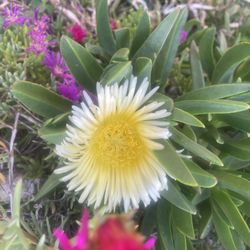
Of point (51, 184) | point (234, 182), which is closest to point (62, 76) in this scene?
point (51, 184)

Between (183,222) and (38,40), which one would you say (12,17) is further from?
(183,222)

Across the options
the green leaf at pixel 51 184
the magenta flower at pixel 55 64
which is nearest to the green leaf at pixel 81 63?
the magenta flower at pixel 55 64

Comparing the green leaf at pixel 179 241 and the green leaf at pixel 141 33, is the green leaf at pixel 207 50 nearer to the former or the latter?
the green leaf at pixel 141 33

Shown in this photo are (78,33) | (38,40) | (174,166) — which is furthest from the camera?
(78,33)

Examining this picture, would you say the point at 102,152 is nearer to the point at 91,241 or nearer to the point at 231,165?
the point at 231,165

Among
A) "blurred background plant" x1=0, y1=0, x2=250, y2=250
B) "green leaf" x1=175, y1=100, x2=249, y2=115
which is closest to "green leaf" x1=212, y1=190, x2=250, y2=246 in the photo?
"blurred background plant" x1=0, y1=0, x2=250, y2=250

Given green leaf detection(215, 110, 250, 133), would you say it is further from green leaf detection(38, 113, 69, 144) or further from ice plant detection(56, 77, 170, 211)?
green leaf detection(38, 113, 69, 144)
